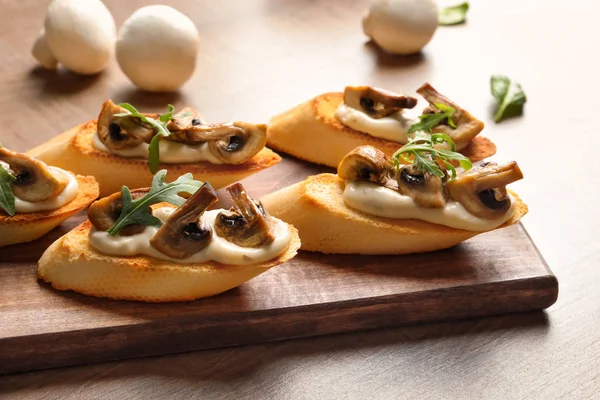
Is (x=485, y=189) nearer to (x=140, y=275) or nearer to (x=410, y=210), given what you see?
(x=410, y=210)

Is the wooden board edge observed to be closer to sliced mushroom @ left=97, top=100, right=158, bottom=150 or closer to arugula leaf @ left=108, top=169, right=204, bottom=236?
arugula leaf @ left=108, top=169, right=204, bottom=236

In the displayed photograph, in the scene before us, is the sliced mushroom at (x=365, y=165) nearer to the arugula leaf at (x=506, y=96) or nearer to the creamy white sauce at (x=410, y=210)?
the creamy white sauce at (x=410, y=210)

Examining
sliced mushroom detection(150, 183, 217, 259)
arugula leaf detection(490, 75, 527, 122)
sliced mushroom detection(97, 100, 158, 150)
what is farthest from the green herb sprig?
arugula leaf detection(490, 75, 527, 122)

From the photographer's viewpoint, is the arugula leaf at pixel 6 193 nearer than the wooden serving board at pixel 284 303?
No

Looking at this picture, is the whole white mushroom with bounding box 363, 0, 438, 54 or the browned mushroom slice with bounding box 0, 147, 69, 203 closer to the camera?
the browned mushroom slice with bounding box 0, 147, 69, 203

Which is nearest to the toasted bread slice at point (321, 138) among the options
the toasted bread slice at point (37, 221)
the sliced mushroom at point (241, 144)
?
the sliced mushroom at point (241, 144)

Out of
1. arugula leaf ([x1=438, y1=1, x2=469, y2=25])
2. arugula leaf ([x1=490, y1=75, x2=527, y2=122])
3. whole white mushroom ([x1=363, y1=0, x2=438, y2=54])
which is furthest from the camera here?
arugula leaf ([x1=438, y1=1, x2=469, y2=25])
